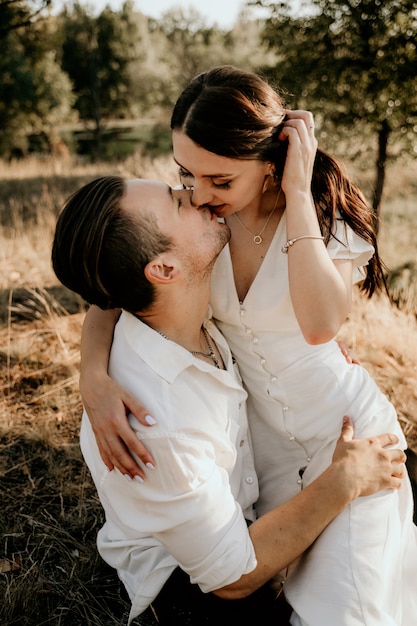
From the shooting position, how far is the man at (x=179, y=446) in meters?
1.60

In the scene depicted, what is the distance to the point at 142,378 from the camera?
1803mm

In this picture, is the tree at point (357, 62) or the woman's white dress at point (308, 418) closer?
the woman's white dress at point (308, 418)

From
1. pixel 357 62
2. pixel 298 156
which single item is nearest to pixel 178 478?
pixel 298 156

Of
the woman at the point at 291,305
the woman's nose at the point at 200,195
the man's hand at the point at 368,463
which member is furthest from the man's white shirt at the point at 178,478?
the woman's nose at the point at 200,195

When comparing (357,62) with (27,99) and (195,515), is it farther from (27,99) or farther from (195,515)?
(27,99)

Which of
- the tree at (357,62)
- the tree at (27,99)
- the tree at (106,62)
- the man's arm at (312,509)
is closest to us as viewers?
the man's arm at (312,509)

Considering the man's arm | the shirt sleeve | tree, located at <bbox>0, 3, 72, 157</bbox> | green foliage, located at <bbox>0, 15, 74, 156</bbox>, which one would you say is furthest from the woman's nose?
green foliage, located at <bbox>0, 15, 74, 156</bbox>

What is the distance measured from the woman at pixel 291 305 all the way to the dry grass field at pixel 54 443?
101cm

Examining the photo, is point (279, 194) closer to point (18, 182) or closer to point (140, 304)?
point (140, 304)

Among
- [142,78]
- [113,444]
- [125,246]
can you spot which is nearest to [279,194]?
[125,246]

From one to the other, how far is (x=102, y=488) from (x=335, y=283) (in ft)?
3.52

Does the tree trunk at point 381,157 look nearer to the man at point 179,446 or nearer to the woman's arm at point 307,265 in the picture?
the woman's arm at point 307,265

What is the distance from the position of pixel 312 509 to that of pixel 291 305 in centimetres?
75

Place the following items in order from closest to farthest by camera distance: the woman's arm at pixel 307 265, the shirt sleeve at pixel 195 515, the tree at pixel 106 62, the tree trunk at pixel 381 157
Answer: the shirt sleeve at pixel 195 515 → the woman's arm at pixel 307 265 → the tree trunk at pixel 381 157 → the tree at pixel 106 62
